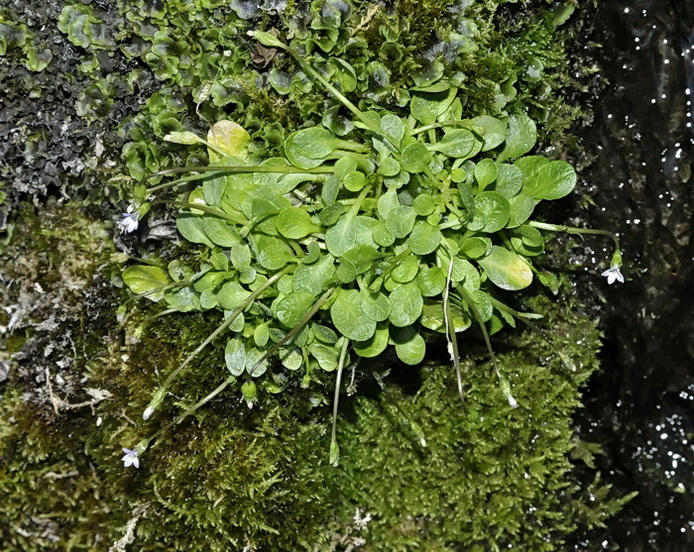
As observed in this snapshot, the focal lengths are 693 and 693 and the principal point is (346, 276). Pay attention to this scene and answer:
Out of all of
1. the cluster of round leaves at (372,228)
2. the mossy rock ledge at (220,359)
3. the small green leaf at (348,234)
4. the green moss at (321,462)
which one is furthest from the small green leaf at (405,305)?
the green moss at (321,462)

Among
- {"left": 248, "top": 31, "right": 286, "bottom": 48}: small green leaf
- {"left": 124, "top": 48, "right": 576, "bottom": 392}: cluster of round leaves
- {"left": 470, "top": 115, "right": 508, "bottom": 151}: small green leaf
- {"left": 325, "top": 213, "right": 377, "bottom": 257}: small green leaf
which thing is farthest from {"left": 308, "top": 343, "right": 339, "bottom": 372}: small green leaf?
{"left": 248, "top": 31, "right": 286, "bottom": 48}: small green leaf

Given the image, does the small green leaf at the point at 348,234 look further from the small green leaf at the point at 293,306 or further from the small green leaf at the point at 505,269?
the small green leaf at the point at 505,269


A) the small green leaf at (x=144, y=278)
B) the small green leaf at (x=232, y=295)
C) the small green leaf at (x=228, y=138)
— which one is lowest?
the small green leaf at (x=144, y=278)

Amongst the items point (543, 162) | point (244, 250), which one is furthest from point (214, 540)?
point (543, 162)

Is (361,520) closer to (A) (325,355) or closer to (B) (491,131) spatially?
(A) (325,355)

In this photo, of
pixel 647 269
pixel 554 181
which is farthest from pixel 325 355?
pixel 647 269

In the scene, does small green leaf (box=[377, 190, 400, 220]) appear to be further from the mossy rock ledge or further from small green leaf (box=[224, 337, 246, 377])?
small green leaf (box=[224, 337, 246, 377])

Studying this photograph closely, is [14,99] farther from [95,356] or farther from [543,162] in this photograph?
[543,162]
